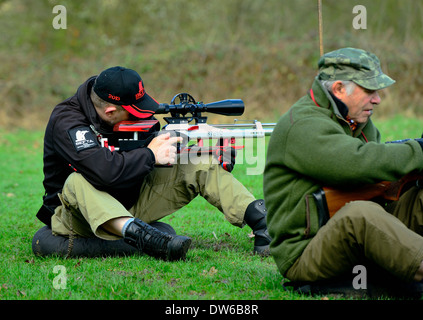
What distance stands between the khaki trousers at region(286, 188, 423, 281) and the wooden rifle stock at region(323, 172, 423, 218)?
81mm

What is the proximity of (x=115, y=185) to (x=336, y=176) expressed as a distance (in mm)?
2093

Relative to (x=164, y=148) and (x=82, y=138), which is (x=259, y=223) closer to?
(x=164, y=148)

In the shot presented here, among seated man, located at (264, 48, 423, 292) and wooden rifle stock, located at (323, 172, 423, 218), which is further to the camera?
wooden rifle stock, located at (323, 172, 423, 218)

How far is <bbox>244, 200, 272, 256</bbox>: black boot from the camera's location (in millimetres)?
5047

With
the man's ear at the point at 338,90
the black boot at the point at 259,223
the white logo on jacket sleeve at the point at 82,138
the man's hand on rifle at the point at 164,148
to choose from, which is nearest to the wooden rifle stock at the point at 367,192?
the man's ear at the point at 338,90

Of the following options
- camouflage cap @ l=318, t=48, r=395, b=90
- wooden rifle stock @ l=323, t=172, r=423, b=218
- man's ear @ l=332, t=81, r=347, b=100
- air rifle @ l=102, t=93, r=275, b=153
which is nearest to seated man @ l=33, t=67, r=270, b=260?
air rifle @ l=102, t=93, r=275, b=153

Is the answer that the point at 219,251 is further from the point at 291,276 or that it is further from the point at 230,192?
the point at 291,276

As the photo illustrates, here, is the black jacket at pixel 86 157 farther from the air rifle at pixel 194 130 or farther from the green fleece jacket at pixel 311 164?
the green fleece jacket at pixel 311 164

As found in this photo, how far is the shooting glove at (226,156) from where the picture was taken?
5.22m

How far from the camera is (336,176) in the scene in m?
3.47

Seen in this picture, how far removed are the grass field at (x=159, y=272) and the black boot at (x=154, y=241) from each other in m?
0.09

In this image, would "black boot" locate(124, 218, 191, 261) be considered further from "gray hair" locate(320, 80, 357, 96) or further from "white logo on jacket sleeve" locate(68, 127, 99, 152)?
"gray hair" locate(320, 80, 357, 96)
